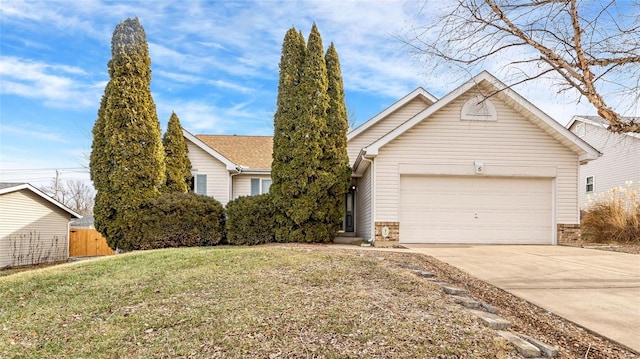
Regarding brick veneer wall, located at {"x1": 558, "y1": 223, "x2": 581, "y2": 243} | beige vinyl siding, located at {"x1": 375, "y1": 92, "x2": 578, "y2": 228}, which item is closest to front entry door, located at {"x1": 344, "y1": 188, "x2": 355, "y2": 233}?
beige vinyl siding, located at {"x1": 375, "y1": 92, "x2": 578, "y2": 228}

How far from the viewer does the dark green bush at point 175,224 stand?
12289 mm

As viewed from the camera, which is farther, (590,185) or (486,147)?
(590,185)

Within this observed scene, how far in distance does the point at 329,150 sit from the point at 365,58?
137 inches

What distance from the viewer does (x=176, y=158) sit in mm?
15656

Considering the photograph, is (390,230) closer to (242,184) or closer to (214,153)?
(242,184)

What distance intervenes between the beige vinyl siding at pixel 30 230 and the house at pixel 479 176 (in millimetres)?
16702

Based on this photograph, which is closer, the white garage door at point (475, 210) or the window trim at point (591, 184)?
the white garage door at point (475, 210)

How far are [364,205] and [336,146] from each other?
8.38 ft

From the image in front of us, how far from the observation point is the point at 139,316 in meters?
4.43

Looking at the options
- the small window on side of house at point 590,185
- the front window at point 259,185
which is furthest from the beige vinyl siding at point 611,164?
the front window at point 259,185

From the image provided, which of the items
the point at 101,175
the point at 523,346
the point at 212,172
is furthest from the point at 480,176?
the point at 101,175

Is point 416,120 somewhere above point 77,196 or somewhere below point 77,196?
above

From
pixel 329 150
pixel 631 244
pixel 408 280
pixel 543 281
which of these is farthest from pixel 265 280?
pixel 631 244

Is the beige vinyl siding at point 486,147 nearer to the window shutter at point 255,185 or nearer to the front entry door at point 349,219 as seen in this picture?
the front entry door at point 349,219
